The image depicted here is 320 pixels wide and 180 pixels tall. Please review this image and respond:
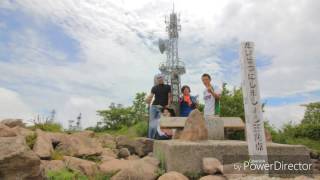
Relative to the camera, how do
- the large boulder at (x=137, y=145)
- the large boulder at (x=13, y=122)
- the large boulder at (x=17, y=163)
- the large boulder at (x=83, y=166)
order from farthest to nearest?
the large boulder at (x=13, y=122), the large boulder at (x=137, y=145), the large boulder at (x=83, y=166), the large boulder at (x=17, y=163)

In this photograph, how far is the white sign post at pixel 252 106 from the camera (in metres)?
5.81

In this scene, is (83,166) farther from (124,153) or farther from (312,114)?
(312,114)

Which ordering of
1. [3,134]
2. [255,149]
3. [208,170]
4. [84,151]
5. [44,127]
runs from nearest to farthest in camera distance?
[255,149], [208,170], [3,134], [84,151], [44,127]

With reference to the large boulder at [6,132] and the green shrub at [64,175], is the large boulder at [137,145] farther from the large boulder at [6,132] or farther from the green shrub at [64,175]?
the green shrub at [64,175]

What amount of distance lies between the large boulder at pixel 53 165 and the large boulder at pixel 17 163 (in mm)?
894

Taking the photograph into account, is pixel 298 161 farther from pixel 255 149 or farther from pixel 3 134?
pixel 3 134

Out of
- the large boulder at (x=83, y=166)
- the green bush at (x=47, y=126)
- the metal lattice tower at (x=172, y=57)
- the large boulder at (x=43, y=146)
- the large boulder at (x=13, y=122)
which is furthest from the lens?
the metal lattice tower at (x=172, y=57)

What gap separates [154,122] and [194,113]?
8.21 feet

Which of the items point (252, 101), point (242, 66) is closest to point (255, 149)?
point (252, 101)

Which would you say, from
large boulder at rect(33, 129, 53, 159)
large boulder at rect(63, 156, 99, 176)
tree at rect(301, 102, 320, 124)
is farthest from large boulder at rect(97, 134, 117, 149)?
tree at rect(301, 102, 320, 124)

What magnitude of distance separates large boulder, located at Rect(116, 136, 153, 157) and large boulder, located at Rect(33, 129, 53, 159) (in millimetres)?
1838

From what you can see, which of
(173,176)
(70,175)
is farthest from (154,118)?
(70,175)

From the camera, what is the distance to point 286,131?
13453 millimetres

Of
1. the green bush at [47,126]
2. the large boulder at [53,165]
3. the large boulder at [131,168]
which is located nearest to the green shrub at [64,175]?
the large boulder at [53,165]
